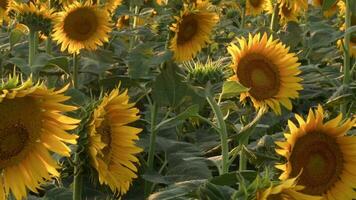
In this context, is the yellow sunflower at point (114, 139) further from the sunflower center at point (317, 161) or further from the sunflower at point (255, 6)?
the sunflower at point (255, 6)

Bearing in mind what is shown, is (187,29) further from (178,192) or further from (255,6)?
(255,6)

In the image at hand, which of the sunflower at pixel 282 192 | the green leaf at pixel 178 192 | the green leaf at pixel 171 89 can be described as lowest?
the green leaf at pixel 178 192

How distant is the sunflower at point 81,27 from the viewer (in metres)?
3.35

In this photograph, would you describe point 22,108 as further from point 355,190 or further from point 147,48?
point 147,48

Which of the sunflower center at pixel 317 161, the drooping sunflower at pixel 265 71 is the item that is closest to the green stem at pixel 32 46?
the drooping sunflower at pixel 265 71

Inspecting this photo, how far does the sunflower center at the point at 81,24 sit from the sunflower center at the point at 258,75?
1152 millimetres

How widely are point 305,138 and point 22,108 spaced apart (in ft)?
2.58

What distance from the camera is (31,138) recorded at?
1.63 meters

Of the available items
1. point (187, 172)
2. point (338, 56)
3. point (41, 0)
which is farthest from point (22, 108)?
point (338, 56)

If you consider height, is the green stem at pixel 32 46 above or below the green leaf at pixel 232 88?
above

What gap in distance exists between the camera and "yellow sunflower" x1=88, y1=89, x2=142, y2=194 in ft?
5.40

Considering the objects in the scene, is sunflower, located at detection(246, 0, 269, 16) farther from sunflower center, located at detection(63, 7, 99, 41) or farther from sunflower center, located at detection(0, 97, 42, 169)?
sunflower center, located at detection(0, 97, 42, 169)

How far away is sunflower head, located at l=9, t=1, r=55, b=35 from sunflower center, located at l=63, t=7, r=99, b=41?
20 centimetres

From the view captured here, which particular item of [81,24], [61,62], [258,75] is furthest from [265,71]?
[81,24]
